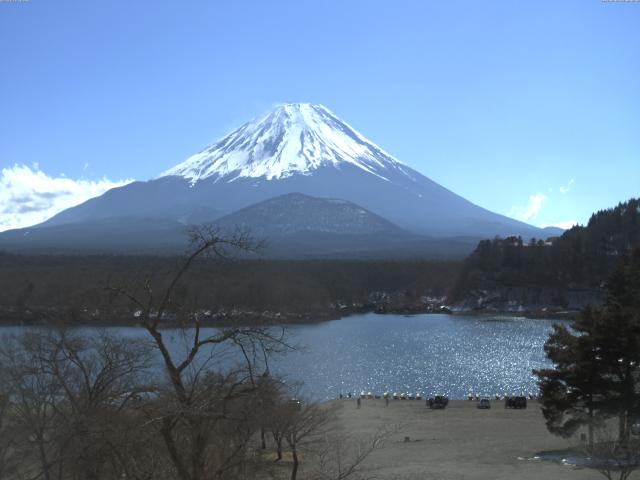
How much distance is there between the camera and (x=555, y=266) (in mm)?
72000

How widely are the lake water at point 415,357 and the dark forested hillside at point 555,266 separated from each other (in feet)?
38.4

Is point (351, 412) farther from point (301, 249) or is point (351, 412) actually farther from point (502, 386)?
point (301, 249)

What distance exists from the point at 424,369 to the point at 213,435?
96.9ft

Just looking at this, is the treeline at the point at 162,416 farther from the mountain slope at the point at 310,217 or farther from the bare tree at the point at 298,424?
the mountain slope at the point at 310,217

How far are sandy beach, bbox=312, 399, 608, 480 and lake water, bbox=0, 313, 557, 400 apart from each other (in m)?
3.03

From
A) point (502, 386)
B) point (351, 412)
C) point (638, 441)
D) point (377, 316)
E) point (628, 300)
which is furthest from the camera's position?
point (377, 316)

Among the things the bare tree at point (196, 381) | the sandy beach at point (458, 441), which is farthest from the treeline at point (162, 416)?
the sandy beach at point (458, 441)

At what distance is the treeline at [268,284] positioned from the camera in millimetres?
54875

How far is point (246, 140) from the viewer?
192 metres

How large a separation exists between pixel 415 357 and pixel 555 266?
3743 centimetres

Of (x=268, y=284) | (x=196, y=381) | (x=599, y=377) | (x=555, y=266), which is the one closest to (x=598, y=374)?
(x=599, y=377)

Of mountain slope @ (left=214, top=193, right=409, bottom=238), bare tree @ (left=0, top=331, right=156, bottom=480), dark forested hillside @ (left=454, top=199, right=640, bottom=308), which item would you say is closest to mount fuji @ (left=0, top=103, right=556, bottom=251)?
mountain slope @ (left=214, top=193, right=409, bottom=238)

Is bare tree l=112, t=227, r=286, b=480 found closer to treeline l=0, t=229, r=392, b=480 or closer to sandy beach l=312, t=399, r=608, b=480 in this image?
treeline l=0, t=229, r=392, b=480

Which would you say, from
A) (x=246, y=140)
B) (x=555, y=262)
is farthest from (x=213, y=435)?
(x=246, y=140)
